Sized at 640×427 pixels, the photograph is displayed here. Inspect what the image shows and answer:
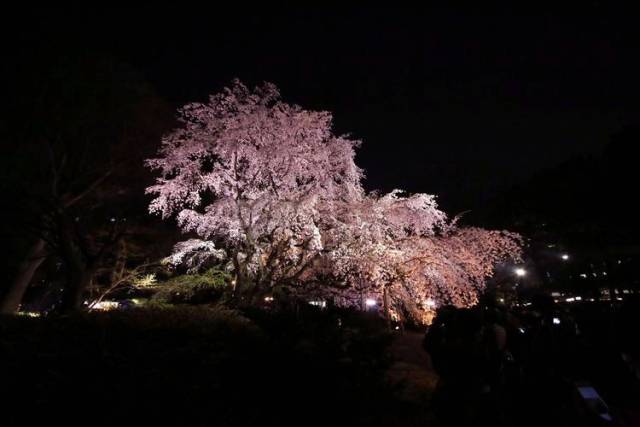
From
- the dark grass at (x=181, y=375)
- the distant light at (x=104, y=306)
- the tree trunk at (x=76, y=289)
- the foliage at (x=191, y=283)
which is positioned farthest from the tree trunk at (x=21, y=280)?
the dark grass at (x=181, y=375)

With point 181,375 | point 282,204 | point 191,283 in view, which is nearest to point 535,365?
point 181,375

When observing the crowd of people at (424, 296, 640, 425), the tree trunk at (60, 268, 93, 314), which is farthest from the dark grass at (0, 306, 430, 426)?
the tree trunk at (60, 268, 93, 314)

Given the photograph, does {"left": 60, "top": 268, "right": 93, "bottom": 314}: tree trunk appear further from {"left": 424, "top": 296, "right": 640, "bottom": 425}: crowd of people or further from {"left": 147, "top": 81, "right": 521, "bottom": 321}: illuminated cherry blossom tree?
{"left": 424, "top": 296, "right": 640, "bottom": 425}: crowd of people

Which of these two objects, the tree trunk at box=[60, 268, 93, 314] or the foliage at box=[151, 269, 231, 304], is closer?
the tree trunk at box=[60, 268, 93, 314]

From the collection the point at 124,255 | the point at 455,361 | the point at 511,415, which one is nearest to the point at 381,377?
the point at 455,361

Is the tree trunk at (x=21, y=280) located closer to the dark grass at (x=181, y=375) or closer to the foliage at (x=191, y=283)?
the foliage at (x=191, y=283)

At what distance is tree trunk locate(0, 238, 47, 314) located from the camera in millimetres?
14703

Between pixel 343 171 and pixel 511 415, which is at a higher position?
pixel 343 171

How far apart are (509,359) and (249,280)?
7057mm

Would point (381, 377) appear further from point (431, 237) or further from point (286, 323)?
point (431, 237)

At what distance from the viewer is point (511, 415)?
20.0 ft

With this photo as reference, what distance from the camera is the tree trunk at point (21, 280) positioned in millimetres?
14703

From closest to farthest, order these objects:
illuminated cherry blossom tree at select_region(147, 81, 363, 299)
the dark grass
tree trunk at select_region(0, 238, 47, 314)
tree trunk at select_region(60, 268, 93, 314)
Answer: the dark grass → tree trunk at select_region(60, 268, 93, 314) → illuminated cherry blossom tree at select_region(147, 81, 363, 299) → tree trunk at select_region(0, 238, 47, 314)

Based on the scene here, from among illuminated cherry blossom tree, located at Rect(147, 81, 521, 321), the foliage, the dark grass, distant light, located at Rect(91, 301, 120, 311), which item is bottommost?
the dark grass
